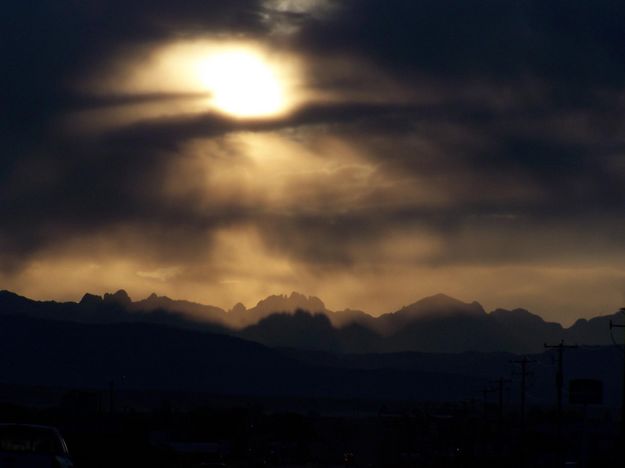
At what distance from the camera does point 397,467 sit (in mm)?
135000

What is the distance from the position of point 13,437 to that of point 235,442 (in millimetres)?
165349

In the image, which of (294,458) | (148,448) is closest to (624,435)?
(148,448)

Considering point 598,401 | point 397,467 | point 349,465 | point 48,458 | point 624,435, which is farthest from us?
point 349,465

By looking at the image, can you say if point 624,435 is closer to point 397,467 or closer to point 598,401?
point 598,401

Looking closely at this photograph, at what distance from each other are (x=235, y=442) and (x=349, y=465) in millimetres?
53803

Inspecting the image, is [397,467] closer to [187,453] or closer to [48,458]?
[187,453]

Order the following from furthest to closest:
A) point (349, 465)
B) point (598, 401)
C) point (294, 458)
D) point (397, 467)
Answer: point (294, 458) < point (349, 465) < point (397, 467) < point (598, 401)

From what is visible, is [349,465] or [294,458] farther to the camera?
[294,458]

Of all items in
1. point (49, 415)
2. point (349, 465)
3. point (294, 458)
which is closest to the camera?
point (349, 465)

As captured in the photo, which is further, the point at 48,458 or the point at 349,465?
the point at 349,465

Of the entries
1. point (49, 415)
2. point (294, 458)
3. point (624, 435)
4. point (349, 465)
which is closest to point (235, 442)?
point (294, 458)

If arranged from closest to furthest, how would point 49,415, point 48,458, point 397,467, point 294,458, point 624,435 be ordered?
point 48,458 < point 624,435 < point 397,467 < point 49,415 < point 294,458

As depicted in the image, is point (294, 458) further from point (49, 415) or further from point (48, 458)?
point (48, 458)

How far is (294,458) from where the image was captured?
19538 cm
